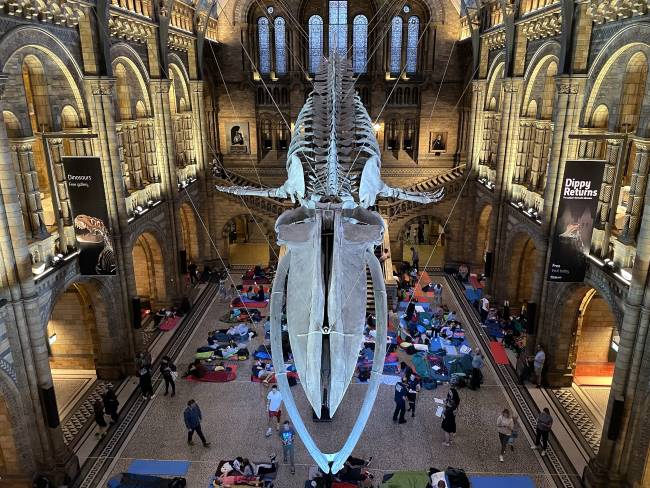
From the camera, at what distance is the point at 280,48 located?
27.1m

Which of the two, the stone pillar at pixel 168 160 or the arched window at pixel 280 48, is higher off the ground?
the arched window at pixel 280 48

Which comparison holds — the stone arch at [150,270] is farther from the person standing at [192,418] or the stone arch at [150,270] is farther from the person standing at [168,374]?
the person standing at [192,418]

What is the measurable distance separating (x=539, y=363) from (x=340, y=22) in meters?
20.0

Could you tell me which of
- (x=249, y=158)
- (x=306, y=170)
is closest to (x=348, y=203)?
(x=306, y=170)

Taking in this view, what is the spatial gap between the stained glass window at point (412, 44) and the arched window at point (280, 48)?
21.3ft

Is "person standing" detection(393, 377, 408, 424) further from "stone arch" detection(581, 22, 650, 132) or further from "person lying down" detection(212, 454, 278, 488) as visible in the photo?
"stone arch" detection(581, 22, 650, 132)

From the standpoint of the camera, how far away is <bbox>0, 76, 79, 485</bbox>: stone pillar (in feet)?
33.3

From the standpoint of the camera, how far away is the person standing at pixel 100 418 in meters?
12.8

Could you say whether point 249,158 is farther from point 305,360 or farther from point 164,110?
point 305,360

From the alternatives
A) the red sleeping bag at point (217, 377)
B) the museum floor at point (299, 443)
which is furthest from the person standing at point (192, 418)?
the red sleeping bag at point (217, 377)

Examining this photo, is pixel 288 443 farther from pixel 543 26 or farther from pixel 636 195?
pixel 543 26

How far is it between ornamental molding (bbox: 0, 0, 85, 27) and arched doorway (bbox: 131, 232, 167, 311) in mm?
8410

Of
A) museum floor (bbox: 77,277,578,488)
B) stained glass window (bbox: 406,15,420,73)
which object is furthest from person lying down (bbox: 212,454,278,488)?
stained glass window (bbox: 406,15,420,73)

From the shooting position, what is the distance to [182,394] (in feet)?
48.5
